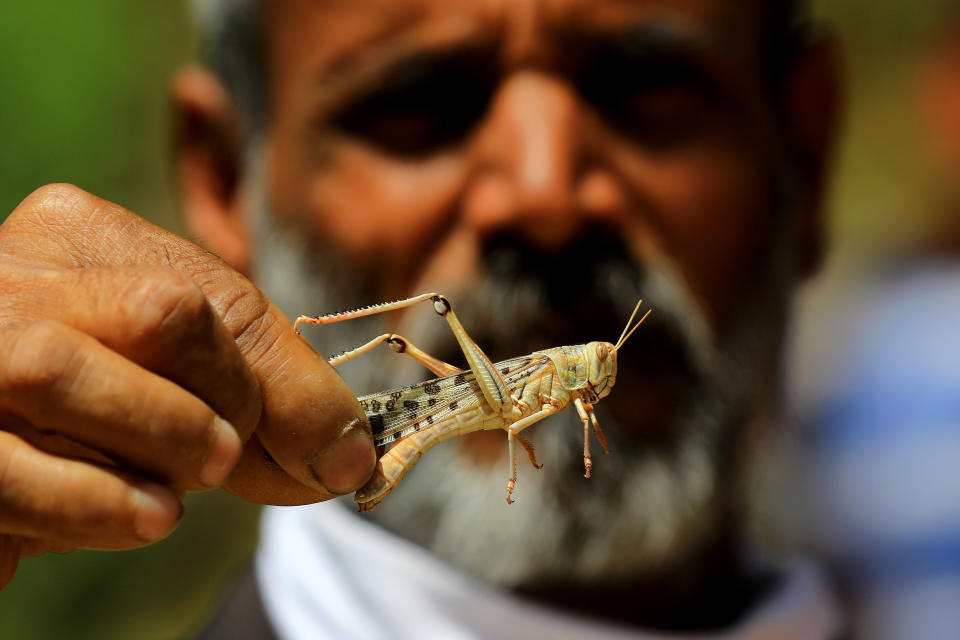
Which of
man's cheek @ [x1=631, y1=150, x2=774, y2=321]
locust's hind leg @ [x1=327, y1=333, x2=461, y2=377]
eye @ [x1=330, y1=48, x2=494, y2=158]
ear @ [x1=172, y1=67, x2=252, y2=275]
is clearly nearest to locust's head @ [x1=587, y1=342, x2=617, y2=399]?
locust's hind leg @ [x1=327, y1=333, x2=461, y2=377]

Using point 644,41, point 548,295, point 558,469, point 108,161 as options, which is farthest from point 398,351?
point 108,161

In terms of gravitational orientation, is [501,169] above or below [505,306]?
above

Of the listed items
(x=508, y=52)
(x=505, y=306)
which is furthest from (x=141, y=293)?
(x=508, y=52)

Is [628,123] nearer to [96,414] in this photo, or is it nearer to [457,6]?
[457,6]

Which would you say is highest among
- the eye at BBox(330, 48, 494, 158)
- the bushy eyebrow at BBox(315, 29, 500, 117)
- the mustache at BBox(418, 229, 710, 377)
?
the bushy eyebrow at BBox(315, 29, 500, 117)

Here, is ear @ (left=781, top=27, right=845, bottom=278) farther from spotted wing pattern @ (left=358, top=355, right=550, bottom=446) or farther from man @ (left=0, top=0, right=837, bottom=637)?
spotted wing pattern @ (left=358, top=355, right=550, bottom=446)

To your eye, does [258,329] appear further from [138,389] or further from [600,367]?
[600,367]
